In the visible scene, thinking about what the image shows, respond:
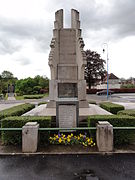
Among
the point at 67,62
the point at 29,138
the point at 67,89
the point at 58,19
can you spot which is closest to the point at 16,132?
the point at 29,138

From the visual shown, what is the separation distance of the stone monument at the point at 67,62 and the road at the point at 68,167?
3741 millimetres

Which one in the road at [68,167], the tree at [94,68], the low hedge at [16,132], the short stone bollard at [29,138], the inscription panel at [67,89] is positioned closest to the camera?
the road at [68,167]

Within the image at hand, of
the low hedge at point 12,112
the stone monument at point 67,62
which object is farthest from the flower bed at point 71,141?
the stone monument at point 67,62

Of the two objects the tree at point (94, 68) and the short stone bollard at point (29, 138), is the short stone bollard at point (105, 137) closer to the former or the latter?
the short stone bollard at point (29, 138)

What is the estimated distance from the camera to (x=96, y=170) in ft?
9.45

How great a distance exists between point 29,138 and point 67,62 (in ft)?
17.5

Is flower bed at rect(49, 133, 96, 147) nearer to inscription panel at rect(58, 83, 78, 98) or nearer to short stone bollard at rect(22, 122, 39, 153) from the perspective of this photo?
short stone bollard at rect(22, 122, 39, 153)

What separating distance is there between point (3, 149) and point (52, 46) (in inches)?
216

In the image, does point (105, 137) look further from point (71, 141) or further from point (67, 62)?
point (67, 62)

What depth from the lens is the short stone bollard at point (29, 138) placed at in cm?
364

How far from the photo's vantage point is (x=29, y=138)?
3662mm

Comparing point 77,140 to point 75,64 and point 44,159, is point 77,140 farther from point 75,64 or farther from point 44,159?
point 75,64

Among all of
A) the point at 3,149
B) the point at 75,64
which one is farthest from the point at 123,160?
the point at 75,64

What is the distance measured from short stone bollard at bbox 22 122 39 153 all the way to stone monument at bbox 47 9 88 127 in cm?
314
